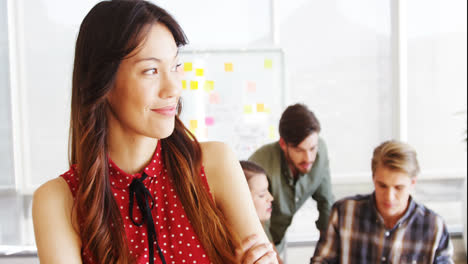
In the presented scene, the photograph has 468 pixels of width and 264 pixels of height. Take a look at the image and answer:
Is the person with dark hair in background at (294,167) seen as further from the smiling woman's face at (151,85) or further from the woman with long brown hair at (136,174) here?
the smiling woman's face at (151,85)

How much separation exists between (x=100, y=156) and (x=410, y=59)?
3597mm

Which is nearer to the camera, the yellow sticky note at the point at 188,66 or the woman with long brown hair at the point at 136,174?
A: the woman with long brown hair at the point at 136,174

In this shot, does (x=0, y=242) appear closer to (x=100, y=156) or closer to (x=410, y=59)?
(x=100, y=156)

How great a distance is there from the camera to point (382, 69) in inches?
153

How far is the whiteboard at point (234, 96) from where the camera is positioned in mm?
3549

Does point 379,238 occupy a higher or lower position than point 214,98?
lower

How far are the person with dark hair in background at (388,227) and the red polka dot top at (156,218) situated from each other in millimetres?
1238

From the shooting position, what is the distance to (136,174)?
84cm

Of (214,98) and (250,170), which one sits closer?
(250,170)

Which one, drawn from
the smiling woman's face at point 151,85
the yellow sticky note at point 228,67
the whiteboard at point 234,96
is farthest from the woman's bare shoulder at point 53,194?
the yellow sticky note at point 228,67

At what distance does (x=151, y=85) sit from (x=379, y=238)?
1528 mm

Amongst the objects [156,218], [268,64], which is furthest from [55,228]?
[268,64]

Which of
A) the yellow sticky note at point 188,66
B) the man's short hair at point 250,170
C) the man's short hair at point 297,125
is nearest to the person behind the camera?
the man's short hair at point 250,170

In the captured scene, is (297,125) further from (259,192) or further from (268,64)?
(268,64)
